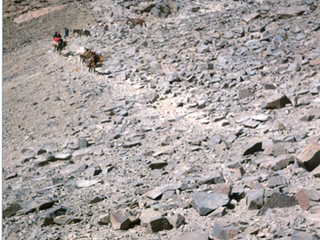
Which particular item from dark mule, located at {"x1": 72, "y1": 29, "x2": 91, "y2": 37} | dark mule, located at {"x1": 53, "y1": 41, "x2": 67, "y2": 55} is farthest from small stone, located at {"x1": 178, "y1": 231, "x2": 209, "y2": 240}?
dark mule, located at {"x1": 72, "y1": 29, "x2": 91, "y2": 37}

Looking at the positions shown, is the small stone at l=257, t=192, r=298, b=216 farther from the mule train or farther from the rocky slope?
the mule train

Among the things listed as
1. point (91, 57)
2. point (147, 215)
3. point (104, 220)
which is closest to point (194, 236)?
point (147, 215)

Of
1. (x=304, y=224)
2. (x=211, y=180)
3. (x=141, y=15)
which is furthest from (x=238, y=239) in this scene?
(x=141, y=15)

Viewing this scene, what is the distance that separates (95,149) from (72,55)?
296 inches

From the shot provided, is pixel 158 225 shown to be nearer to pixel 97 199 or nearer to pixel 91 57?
pixel 97 199

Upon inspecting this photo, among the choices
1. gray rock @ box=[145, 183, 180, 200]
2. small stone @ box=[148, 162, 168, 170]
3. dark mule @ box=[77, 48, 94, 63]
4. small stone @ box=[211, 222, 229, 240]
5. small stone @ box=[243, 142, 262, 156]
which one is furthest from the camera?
dark mule @ box=[77, 48, 94, 63]

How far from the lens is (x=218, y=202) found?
4.54 meters

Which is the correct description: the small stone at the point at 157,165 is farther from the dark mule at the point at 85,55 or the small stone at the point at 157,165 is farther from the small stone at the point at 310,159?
the dark mule at the point at 85,55

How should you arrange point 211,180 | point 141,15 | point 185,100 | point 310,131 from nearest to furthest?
1. point 211,180
2. point 310,131
3. point 185,100
4. point 141,15

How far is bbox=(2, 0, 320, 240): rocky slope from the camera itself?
177 inches

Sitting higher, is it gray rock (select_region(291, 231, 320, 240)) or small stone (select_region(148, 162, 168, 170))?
gray rock (select_region(291, 231, 320, 240))

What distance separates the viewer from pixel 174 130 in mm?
7625

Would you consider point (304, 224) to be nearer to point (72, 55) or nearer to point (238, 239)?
point (238, 239)

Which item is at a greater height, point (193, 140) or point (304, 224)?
point (304, 224)
